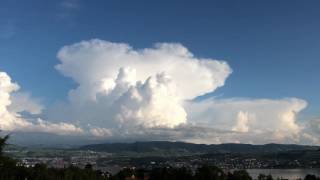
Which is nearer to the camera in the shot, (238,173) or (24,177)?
(24,177)

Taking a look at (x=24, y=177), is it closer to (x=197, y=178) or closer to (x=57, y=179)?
(x=57, y=179)

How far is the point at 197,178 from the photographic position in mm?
Answer: 115438

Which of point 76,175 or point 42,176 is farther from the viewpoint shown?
point 76,175

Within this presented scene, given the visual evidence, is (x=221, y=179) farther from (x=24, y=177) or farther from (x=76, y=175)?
(x=24, y=177)

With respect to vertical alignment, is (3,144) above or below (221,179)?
above

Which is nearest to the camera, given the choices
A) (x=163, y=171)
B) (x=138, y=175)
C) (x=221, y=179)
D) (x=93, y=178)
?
(x=93, y=178)

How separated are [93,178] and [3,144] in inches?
1078

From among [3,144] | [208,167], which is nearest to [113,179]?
[208,167]

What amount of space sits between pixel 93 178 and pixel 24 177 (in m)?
16.4

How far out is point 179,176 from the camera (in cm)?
11906

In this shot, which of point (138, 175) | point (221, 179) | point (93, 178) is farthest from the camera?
point (138, 175)

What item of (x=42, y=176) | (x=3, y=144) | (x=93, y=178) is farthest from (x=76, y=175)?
(x=3, y=144)

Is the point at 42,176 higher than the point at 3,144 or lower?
lower

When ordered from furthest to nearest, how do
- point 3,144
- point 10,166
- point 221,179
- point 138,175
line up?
1. point 138,175
2. point 221,179
3. point 10,166
4. point 3,144
